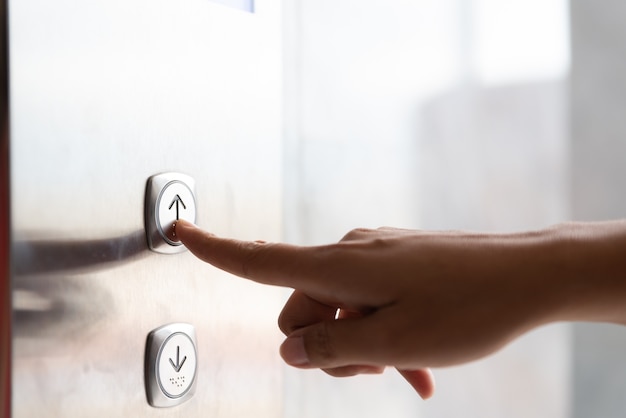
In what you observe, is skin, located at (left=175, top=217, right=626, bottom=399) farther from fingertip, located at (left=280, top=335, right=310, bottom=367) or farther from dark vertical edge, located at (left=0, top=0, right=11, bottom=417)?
dark vertical edge, located at (left=0, top=0, right=11, bottom=417)

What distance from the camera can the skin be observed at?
1.10ft

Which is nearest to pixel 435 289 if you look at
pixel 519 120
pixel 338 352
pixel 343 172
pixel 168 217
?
pixel 338 352

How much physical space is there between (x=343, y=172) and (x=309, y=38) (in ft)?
0.40

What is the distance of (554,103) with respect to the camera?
73cm

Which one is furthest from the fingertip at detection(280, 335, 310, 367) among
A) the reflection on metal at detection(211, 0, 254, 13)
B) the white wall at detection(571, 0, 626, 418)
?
the white wall at detection(571, 0, 626, 418)

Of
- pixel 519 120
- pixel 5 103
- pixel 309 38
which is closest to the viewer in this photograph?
pixel 5 103

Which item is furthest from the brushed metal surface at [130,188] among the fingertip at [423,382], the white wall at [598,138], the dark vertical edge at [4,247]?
the white wall at [598,138]

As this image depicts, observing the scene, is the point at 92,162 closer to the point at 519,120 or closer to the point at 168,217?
the point at 168,217

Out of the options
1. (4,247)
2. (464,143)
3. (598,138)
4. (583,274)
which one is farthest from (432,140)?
(4,247)

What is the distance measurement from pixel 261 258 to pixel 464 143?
371 mm

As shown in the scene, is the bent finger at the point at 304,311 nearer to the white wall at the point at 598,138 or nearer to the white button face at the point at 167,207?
the white button face at the point at 167,207

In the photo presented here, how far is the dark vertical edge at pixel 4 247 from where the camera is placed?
33 centimetres

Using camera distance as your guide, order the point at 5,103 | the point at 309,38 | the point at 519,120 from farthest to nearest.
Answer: the point at 519,120 < the point at 309,38 < the point at 5,103

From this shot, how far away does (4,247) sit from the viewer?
328mm
